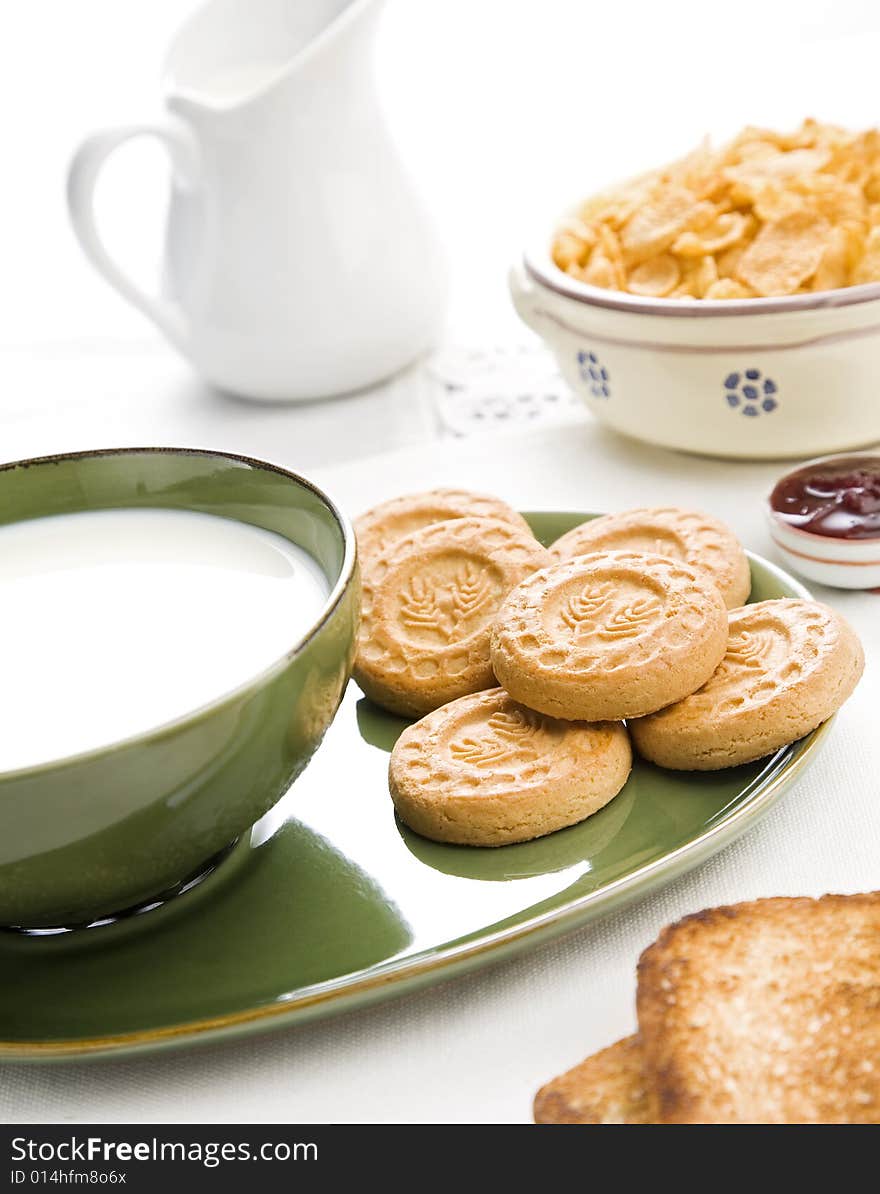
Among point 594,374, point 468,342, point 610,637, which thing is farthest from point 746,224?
point 610,637

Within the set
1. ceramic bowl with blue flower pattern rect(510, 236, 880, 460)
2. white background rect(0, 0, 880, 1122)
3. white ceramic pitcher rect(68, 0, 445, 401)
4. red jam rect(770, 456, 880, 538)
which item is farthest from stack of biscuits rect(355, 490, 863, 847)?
white ceramic pitcher rect(68, 0, 445, 401)

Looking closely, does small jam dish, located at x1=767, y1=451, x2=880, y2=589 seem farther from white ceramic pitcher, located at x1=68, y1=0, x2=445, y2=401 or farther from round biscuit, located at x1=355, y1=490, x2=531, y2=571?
white ceramic pitcher, located at x1=68, y1=0, x2=445, y2=401

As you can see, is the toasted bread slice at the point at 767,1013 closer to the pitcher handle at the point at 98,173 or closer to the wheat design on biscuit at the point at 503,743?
the wheat design on biscuit at the point at 503,743

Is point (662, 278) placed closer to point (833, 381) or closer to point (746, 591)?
point (833, 381)

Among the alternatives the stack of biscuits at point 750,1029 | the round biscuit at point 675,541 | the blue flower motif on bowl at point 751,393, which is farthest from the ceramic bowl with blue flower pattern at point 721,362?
the stack of biscuits at point 750,1029

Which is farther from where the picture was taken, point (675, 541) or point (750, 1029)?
point (675, 541)

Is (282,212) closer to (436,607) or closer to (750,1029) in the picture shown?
(436,607)
